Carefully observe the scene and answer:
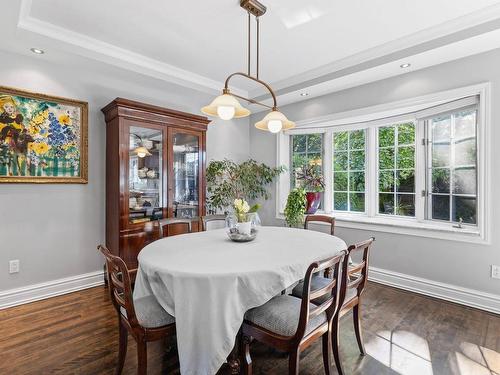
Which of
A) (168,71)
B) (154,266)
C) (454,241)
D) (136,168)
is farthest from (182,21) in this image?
(454,241)

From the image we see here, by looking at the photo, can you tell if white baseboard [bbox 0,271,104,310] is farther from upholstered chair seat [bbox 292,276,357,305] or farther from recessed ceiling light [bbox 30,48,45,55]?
upholstered chair seat [bbox 292,276,357,305]

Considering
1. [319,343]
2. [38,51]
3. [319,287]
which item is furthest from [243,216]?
[38,51]

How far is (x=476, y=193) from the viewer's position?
282 centimetres

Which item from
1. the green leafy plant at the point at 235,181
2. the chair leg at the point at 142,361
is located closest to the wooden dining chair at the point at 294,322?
the chair leg at the point at 142,361

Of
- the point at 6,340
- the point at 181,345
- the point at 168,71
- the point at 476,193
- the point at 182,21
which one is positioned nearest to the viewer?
the point at 181,345

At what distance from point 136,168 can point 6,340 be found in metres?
1.79

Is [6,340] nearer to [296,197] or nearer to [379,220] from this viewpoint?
[296,197]

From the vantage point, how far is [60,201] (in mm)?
3033

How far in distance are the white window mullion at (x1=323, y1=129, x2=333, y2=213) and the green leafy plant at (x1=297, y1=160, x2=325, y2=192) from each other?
0.24ft

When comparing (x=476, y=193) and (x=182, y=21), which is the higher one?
(x=182, y=21)

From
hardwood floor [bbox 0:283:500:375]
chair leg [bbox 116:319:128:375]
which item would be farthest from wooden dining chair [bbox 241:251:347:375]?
chair leg [bbox 116:319:128:375]

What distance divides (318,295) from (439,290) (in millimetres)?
2200

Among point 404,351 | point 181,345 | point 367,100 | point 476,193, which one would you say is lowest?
point 404,351

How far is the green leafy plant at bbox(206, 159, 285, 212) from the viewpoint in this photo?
4.17m
